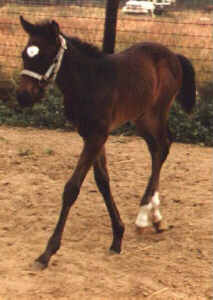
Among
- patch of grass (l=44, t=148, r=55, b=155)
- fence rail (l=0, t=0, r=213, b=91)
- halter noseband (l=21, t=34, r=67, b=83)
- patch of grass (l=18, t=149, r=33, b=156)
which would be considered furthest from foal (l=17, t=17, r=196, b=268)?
fence rail (l=0, t=0, r=213, b=91)

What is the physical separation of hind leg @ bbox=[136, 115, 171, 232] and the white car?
459cm

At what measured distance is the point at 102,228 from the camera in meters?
4.53

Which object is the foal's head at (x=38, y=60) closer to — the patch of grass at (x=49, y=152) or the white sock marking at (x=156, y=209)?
the white sock marking at (x=156, y=209)

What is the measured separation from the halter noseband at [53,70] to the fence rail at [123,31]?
14.7ft

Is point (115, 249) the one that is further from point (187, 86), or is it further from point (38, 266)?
point (187, 86)

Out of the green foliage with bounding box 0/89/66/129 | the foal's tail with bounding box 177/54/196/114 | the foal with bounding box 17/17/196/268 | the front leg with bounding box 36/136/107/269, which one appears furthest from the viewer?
the green foliage with bounding box 0/89/66/129

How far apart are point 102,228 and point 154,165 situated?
72cm

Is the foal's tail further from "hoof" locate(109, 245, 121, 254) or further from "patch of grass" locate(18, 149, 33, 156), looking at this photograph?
"patch of grass" locate(18, 149, 33, 156)

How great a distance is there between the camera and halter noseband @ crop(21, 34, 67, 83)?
141 inches

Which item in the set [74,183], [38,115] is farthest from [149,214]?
[38,115]

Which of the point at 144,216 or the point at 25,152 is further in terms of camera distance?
the point at 25,152

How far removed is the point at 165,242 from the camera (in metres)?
4.29

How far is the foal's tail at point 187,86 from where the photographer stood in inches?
200

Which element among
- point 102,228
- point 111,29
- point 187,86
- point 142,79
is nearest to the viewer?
point 142,79
